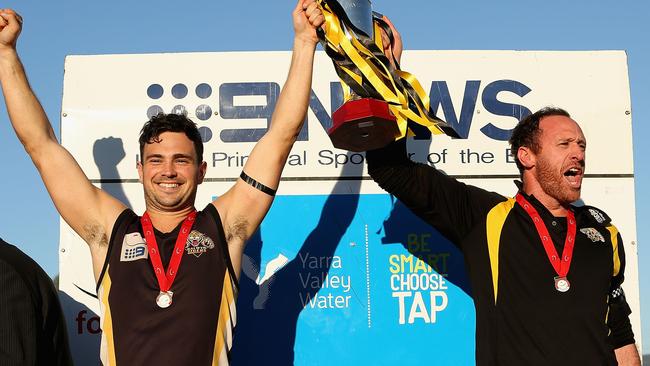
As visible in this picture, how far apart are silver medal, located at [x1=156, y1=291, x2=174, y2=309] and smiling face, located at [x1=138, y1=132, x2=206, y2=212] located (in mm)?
443

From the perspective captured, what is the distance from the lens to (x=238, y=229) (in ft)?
11.4

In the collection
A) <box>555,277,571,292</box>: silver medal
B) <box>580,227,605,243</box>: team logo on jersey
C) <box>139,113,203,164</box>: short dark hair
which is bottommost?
<box>555,277,571,292</box>: silver medal

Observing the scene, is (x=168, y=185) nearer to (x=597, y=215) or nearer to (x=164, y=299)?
(x=164, y=299)

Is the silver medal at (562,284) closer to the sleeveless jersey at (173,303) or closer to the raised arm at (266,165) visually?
the raised arm at (266,165)

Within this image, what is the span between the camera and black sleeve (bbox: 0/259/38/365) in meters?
3.29

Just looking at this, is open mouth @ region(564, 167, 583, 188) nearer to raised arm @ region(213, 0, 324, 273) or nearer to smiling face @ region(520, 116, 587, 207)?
smiling face @ region(520, 116, 587, 207)

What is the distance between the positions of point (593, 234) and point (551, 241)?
0.28 meters

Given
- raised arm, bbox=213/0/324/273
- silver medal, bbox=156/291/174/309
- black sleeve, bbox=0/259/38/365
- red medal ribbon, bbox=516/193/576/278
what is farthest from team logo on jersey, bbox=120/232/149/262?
red medal ribbon, bbox=516/193/576/278

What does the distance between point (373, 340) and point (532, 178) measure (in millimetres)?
1431

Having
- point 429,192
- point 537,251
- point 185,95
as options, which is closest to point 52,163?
point 185,95

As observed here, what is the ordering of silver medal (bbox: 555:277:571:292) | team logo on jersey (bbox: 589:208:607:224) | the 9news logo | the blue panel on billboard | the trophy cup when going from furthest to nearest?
the 9news logo, the blue panel on billboard, team logo on jersey (bbox: 589:208:607:224), the trophy cup, silver medal (bbox: 555:277:571:292)

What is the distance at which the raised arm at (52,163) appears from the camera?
11.2 feet

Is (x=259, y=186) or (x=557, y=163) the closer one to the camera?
(x=259, y=186)

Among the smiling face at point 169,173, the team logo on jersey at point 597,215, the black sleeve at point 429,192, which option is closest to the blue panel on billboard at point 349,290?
the black sleeve at point 429,192
